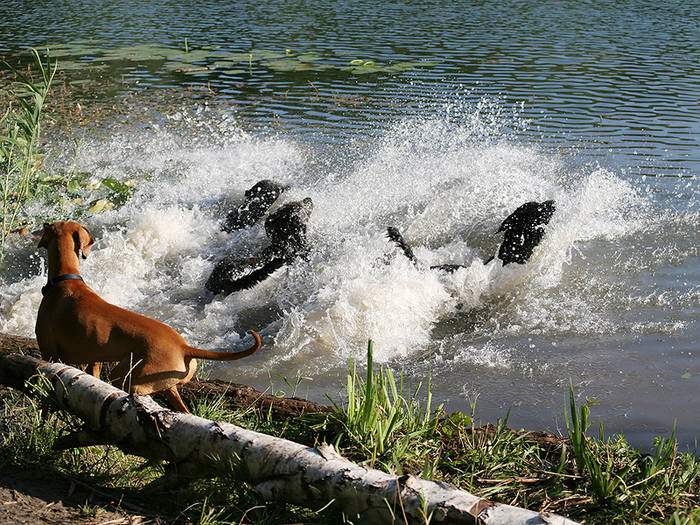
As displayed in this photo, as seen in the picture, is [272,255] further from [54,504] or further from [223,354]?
[54,504]

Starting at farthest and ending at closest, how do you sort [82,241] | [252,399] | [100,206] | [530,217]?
1. [100,206]
2. [530,217]
3. [82,241]
4. [252,399]

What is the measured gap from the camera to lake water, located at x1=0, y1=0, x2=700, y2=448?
5.75m

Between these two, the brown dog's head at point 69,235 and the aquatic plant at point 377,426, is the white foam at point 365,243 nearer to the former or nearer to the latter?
the brown dog's head at point 69,235

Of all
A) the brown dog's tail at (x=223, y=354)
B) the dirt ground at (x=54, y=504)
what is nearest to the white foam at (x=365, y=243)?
the brown dog's tail at (x=223, y=354)

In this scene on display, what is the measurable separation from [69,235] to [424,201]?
5918 mm

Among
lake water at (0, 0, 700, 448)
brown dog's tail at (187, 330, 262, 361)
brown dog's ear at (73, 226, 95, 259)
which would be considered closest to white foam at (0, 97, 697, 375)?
lake water at (0, 0, 700, 448)

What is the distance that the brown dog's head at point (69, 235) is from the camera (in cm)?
425

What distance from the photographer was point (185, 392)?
4270mm

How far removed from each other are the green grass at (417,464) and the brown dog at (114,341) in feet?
1.02

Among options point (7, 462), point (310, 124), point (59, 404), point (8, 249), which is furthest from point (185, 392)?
point (310, 124)

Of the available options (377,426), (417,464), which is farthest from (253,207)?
(417,464)

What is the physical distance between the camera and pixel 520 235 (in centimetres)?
762

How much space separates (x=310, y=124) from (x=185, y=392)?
9.18 metres

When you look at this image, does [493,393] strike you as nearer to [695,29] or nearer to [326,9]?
[695,29]
